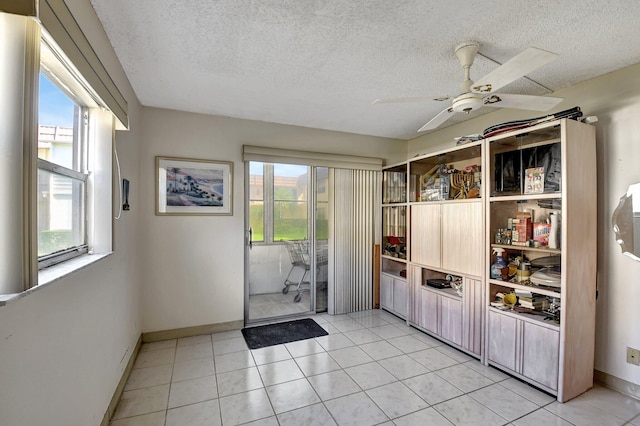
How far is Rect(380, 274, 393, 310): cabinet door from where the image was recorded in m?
4.02

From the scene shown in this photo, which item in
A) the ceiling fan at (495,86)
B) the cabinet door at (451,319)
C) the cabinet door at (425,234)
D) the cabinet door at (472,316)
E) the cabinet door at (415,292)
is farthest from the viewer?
the cabinet door at (415,292)

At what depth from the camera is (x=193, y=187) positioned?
3305 millimetres

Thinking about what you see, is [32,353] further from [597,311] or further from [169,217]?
[597,311]

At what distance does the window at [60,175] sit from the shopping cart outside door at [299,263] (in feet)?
7.80

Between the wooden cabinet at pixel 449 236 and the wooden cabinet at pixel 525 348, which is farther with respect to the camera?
the wooden cabinet at pixel 449 236

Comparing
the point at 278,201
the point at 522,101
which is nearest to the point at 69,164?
the point at 278,201

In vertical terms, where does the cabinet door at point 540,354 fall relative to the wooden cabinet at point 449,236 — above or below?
below

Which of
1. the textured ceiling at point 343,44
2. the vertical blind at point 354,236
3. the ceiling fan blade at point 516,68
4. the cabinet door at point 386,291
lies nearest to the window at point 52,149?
the textured ceiling at point 343,44

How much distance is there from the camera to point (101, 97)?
64.2 inches

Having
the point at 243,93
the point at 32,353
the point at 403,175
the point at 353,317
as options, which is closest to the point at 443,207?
the point at 403,175

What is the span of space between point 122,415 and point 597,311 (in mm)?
3635

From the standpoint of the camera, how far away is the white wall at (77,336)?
0.97 m

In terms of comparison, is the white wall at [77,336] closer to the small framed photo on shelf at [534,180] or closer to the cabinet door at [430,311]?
the cabinet door at [430,311]

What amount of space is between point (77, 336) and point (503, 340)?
3.00 meters
